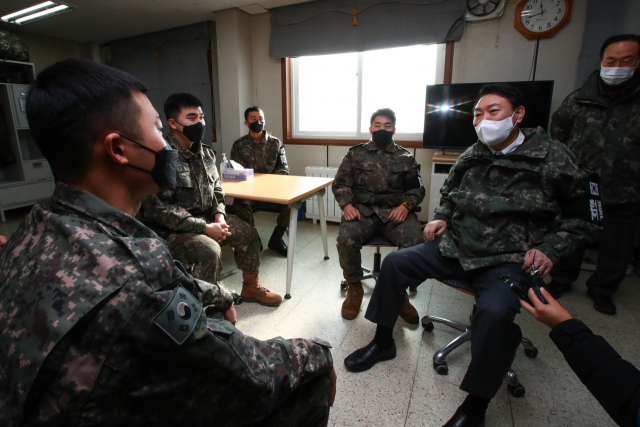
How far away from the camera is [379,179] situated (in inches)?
88.7

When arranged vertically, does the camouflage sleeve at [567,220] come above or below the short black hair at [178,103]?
below

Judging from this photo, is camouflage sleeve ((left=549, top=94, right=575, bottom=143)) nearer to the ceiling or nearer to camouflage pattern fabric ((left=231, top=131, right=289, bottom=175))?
camouflage pattern fabric ((left=231, top=131, right=289, bottom=175))

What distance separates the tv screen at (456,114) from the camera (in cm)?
282

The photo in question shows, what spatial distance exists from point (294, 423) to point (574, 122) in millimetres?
2515

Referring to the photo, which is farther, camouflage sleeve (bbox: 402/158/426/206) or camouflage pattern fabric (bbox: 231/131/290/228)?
camouflage pattern fabric (bbox: 231/131/290/228)

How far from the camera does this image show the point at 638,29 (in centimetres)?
242

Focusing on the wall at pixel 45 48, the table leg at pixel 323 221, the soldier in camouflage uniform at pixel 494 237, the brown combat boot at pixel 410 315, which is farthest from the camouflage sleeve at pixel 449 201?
the wall at pixel 45 48

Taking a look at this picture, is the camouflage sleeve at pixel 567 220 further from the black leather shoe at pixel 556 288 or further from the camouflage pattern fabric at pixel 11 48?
the camouflage pattern fabric at pixel 11 48

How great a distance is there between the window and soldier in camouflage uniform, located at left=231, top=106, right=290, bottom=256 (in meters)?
0.91

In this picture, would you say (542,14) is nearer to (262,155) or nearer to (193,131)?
(262,155)

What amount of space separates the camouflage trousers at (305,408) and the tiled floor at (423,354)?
23.3 inches

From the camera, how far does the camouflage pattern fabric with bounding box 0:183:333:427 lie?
470 mm

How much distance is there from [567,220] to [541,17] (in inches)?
94.5

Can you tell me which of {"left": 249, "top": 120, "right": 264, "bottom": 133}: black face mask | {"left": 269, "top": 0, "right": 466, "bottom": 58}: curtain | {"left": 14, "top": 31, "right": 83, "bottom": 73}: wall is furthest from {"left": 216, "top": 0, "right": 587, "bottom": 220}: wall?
{"left": 14, "top": 31, "right": 83, "bottom": 73}: wall
